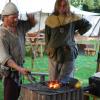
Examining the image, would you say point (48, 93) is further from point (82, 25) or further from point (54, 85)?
point (82, 25)

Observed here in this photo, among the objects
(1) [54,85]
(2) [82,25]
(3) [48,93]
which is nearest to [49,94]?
(3) [48,93]

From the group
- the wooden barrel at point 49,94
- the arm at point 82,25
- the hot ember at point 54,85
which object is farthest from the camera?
the arm at point 82,25

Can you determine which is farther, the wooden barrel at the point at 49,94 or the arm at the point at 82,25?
the arm at the point at 82,25

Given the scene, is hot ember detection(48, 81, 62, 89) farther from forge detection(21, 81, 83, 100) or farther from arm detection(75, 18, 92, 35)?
arm detection(75, 18, 92, 35)

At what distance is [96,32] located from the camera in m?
12.4

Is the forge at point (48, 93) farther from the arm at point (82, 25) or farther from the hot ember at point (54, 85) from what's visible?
the arm at point (82, 25)

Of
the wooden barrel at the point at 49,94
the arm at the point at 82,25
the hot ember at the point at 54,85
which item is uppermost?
the arm at the point at 82,25

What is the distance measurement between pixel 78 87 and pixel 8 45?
75cm

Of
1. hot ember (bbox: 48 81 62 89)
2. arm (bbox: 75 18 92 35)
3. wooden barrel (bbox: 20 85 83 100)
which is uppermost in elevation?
arm (bbox: 75 18 92 35)

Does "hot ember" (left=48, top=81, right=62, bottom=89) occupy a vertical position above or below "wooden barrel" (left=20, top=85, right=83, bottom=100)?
above

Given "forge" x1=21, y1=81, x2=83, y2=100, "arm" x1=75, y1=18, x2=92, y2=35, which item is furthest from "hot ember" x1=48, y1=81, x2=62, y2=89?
"arm" x1=75, y1=18, x2=92, y2=35

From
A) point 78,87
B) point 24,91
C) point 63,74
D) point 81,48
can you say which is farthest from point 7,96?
point 81,48

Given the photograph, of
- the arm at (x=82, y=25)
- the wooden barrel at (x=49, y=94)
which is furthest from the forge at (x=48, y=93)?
the arm at (x=82, y=25)

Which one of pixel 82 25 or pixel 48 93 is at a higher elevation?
pixel 82 25
